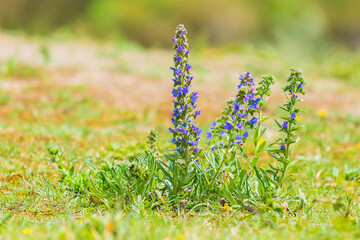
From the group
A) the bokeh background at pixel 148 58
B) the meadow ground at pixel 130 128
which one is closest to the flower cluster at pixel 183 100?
the bokeh background at pixel 148 58

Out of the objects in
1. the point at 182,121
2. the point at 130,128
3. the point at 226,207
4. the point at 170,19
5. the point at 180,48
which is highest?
the point at 170,19

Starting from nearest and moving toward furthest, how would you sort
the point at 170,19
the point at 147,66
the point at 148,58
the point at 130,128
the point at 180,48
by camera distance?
the point at 180,48 < the point at 130,128 < the point at 147,66 < the point at 148,58 < the point at 170,19

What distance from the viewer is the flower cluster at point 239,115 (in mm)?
2475

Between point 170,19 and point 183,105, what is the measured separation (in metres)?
11.5

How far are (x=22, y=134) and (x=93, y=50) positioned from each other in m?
5.97

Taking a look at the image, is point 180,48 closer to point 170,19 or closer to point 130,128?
point 130,128

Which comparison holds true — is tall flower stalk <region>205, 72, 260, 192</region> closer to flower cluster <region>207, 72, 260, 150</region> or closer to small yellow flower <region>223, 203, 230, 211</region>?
flower cluster <region>207, 72, 260, 150</region>

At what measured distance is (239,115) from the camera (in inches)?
98.4

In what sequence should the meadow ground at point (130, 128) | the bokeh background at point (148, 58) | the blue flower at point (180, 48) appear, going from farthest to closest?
the bokeh background at point (148, 58), the blue flower at point (180, 48), the meadow ground at point (130, 128)

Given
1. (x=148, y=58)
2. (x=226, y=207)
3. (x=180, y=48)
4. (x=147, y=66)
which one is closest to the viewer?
(x=180, y=48)

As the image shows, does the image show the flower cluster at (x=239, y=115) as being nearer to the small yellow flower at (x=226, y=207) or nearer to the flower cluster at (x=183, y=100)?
the flower cluster at (x=183, y=100)

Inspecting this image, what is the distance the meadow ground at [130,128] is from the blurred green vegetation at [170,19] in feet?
6.83

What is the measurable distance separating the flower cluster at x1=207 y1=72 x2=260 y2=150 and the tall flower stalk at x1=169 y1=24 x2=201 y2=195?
166 mm

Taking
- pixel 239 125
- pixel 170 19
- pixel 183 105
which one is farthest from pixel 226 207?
pixel 170 19
